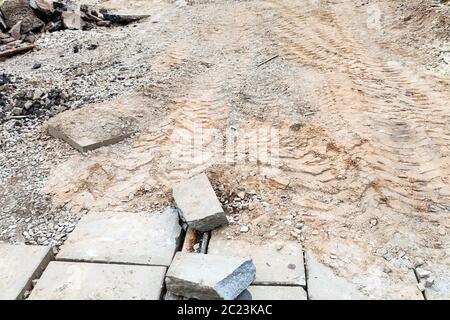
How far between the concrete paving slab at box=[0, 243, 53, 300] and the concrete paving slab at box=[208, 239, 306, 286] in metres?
1.35

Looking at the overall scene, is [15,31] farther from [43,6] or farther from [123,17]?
[123,17]

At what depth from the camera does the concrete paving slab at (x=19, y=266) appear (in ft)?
9.82

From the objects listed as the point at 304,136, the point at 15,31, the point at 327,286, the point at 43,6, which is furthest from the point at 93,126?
the point at 43,6

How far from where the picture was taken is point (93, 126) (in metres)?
4.79

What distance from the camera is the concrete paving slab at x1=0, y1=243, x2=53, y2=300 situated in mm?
2992

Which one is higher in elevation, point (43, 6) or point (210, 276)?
point (210, 276)

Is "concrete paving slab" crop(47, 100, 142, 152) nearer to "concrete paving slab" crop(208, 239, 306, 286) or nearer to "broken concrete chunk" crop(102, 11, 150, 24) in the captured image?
"concrete paving slab" crop(208, 239, 306, 286)

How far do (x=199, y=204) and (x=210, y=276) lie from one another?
852 millimetres

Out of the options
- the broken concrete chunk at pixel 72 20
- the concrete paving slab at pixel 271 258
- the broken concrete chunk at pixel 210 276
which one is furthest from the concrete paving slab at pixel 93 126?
the broken concrete chunk at pixel 72 20

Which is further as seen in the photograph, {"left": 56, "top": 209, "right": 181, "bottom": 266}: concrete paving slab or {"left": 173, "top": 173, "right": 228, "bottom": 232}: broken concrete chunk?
{"left": 173, "top": 173, "right": 228, "bottom": 232}: broken concrete chunk

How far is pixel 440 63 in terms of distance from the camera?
582 cm

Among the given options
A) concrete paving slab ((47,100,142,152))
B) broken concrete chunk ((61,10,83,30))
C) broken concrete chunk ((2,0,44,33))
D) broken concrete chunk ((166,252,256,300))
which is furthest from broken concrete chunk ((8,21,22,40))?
broken concrete chunk ((166,252,256,300))

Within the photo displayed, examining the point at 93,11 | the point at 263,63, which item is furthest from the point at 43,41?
the point at 263,63

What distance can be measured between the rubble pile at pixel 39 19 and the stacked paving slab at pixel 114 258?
17.9 ft
